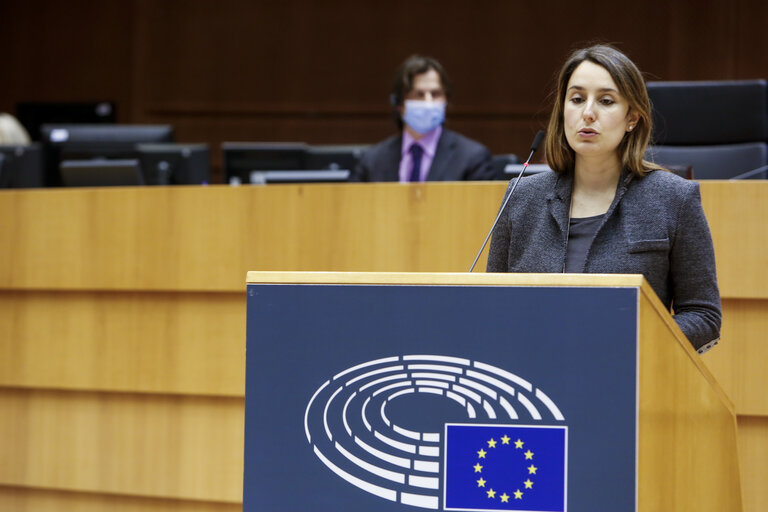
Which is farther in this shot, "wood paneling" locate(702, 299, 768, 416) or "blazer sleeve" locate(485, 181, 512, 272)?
"wood paneling" locate(702, 299, 768, 416)

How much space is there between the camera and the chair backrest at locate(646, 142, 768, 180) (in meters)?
2.73

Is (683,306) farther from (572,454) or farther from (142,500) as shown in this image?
(142,500)

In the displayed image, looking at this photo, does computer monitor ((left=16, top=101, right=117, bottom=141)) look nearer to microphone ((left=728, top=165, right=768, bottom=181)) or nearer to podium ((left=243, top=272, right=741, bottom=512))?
microphone ((left=728, top=165, right=768, bottom=181))

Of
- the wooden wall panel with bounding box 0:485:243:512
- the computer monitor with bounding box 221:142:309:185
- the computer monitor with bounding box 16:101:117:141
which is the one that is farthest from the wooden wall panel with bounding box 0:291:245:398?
the computer monitor with bounding box 16:101:117:141

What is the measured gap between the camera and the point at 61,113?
6.37 metres

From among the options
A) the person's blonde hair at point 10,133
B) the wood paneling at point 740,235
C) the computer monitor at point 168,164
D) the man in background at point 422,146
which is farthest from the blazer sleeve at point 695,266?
the person's blonde hair at point 10,133

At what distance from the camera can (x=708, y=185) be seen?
85.4 inches

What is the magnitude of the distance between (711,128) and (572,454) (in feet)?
6.34

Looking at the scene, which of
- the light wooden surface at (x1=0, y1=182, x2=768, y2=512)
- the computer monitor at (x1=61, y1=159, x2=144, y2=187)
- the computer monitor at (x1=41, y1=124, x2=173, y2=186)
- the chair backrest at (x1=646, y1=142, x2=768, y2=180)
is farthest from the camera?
the computer monitor at (x1=41, y1=124, x2=173, y2=186)

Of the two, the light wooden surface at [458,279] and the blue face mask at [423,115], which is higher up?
the blue face mask at [423,115]

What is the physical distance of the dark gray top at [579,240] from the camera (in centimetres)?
154

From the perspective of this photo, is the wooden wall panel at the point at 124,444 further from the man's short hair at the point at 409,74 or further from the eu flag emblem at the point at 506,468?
the eu flag emblem at the point at 506,468

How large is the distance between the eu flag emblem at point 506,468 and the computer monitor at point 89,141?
2414 millimetres

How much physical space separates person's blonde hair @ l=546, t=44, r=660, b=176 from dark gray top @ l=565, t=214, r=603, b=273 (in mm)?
112
